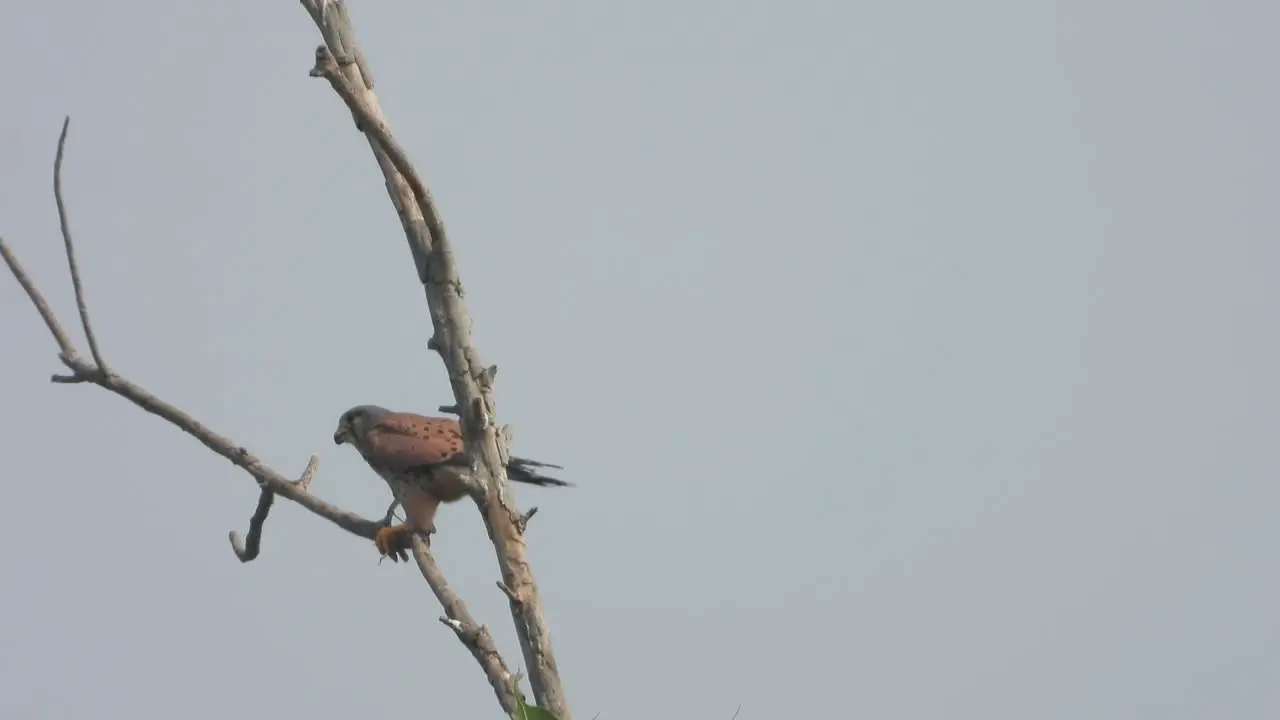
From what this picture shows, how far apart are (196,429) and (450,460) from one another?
6.55 feet

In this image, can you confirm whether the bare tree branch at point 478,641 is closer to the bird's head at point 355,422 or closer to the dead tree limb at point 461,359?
the dead tree limb at point 461,359

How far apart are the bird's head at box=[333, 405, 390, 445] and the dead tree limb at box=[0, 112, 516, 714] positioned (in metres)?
2.21

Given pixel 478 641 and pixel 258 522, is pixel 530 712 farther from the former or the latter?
pixel 258 522

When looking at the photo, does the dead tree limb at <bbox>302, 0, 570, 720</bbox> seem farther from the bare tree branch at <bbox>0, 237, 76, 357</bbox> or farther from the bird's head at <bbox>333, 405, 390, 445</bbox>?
the bird's head at <bbox>333, 405, 390, 445</bbox>

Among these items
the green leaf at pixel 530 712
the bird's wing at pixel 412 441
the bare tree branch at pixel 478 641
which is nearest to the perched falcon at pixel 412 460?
the bird's wing at pixel 412 441

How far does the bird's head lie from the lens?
7.71 meters

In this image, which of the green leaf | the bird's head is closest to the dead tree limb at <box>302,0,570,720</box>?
the green leaf

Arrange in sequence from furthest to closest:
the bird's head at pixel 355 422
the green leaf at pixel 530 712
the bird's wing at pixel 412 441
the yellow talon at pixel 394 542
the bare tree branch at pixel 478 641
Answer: the bird's head at pixel 355 422 → the bird's wing at pixel 412 441 → the yellow talon at pixel 394 542 → the bare tree branch at pixel 478 641 → the green leaf at pixel 530 712

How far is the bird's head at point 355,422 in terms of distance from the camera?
771cm

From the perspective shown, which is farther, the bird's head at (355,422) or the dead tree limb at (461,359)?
the bird's head at (355,422)

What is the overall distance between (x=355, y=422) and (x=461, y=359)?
12.4 ft

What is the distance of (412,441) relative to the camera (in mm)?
7184

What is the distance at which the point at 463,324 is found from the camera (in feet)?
14.0

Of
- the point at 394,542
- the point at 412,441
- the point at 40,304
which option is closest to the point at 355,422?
the point at 412,441
